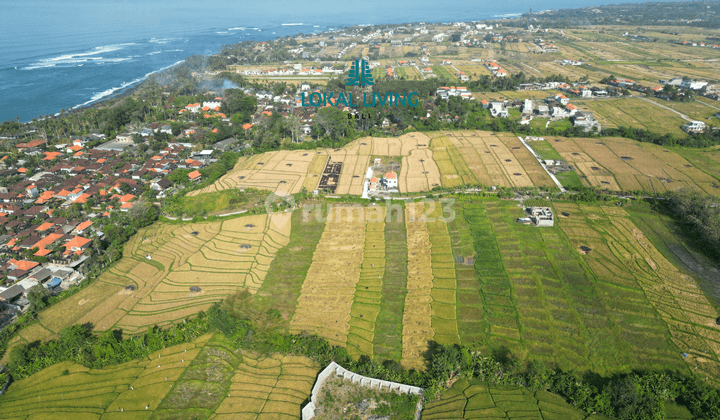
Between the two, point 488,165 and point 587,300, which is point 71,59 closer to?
point 488,165

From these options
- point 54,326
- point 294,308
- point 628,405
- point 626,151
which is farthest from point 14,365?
point 626,151

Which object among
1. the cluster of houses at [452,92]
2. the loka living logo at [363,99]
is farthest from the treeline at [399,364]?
the cluster of houses at [452,92]

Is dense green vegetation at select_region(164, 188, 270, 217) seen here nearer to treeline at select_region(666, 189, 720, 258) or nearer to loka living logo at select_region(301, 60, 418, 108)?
loka living logo at select_region(301, 60, 418, 108)

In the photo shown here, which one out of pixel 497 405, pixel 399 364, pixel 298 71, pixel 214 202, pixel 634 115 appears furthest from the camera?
pixel 298 71

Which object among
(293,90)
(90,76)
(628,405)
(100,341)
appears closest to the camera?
(628,405)

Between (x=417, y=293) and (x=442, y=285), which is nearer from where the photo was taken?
(x=417, y=293)

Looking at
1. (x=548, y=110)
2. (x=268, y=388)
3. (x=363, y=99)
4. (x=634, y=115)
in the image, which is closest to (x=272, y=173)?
(x=268, y=388)

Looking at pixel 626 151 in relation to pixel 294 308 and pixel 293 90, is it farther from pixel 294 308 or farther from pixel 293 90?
pixel 293 90
